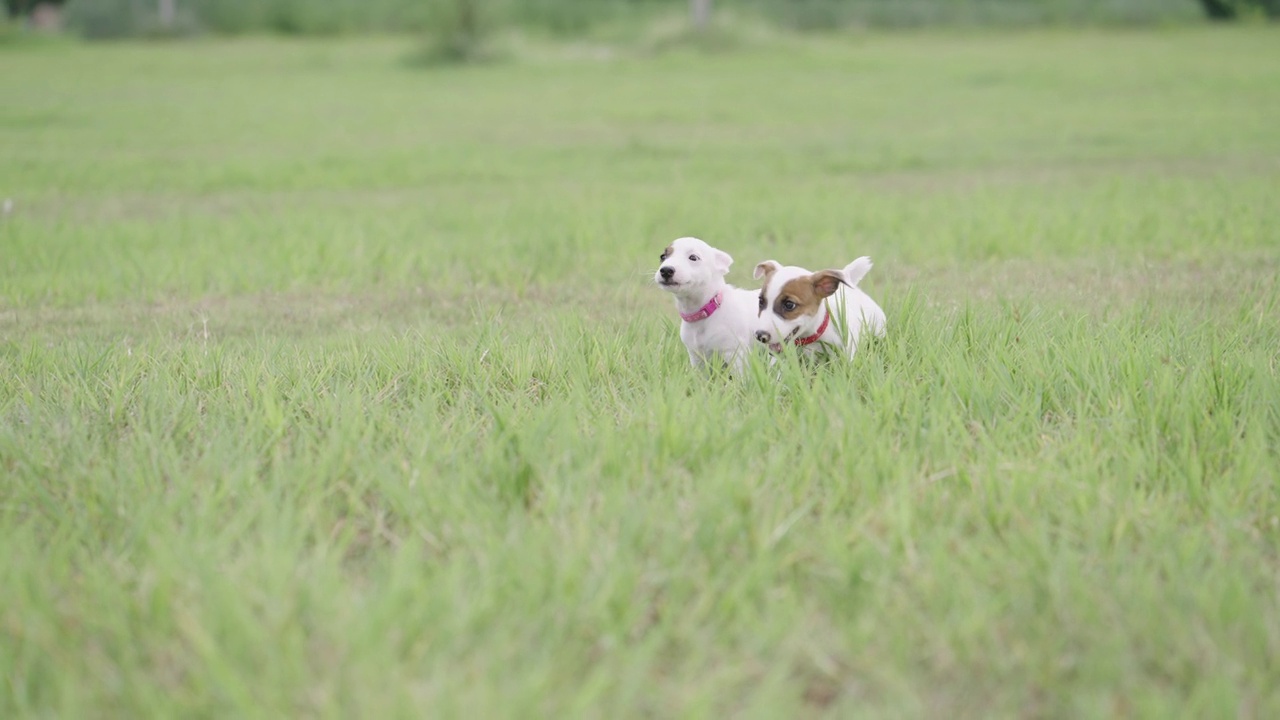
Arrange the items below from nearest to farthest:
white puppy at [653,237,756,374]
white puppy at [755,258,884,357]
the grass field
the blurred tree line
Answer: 1. the grass field
2. white puppy at [755,258,884,357]
3. white puppy at [653,237,756,374]
4. the blurred tree line

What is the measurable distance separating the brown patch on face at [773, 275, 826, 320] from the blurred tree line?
37.3 m

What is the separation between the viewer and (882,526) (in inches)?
120

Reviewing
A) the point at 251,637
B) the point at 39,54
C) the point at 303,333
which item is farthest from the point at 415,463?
the point at 39,54

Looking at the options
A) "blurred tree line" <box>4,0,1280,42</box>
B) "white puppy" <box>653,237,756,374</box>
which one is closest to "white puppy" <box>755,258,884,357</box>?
"white puppy" <box>653,237,756,374</box>

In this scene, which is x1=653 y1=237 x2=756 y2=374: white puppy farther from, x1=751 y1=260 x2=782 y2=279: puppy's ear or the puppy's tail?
the puppy's tail

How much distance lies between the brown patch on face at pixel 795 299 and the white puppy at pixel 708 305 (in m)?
0.23

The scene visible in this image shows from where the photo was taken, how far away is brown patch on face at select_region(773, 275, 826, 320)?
4.22 meters

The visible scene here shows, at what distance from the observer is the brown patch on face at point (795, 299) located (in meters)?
4.22

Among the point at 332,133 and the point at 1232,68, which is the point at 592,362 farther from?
the point at 1232,68

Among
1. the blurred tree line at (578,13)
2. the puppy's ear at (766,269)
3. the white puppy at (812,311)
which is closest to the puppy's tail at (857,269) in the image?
the white puppy at (812,311)

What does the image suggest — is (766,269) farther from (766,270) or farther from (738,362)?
(738,362)

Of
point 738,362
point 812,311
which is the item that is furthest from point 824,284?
point 738,362

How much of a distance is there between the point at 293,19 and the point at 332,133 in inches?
1099

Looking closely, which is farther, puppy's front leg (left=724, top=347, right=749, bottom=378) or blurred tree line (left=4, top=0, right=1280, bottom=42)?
blurred tree line (left=4, top=0, right=1280, bottom=42)
